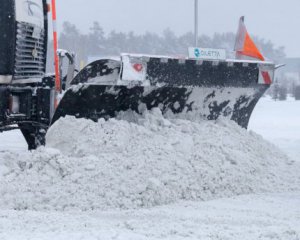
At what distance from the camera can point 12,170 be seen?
471 centimetres

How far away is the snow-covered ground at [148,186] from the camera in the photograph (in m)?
3.88

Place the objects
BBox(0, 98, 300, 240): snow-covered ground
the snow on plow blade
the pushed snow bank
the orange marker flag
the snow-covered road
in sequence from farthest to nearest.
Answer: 1. the orange marker flag
2. the snow on plow blade
3. the pushed snow bank
4. BBox(0, 98, 300, 240): snow-covered ground
5. the snow-covered road

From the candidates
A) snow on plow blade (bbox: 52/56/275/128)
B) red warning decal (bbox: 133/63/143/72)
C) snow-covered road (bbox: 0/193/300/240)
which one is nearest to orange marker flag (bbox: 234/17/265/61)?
snow on plow blade (bbox: 52/56/275/128)

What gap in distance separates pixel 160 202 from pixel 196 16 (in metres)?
11.4

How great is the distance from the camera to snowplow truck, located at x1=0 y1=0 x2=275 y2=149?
202 inches

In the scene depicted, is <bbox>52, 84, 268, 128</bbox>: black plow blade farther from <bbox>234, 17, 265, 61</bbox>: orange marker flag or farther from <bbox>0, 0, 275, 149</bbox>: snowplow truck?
<bbox>234, 17, 265, 61</bbox>: orange marker flag

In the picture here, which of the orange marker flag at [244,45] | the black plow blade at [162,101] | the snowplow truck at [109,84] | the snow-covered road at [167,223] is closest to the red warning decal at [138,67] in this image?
the snowplow truck at [109,84]

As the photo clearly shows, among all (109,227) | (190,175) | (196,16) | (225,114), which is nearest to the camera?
(109,227)

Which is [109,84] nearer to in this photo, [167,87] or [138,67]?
[138,67]

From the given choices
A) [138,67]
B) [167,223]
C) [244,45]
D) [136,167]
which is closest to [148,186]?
[136,167]

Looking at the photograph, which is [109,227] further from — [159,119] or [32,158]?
[159,119]

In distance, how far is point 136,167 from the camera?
15.7ft

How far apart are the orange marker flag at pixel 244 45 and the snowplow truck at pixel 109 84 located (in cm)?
65

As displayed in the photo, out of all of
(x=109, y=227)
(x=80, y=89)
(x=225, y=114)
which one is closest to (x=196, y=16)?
(x=225, y=114)
